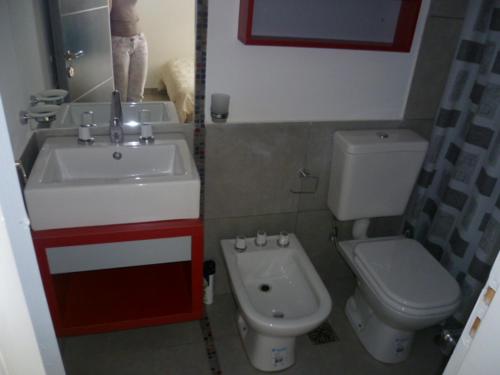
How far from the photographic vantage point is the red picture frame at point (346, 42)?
1652mm

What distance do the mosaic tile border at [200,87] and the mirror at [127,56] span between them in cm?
2

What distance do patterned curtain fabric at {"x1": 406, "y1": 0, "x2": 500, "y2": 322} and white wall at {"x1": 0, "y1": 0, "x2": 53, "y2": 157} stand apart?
1.72 meters

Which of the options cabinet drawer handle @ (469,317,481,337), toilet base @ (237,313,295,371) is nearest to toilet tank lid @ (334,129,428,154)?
toilet base @ (237,313,295,371)

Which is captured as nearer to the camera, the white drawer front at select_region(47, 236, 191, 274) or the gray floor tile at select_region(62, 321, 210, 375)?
the white drawer front at select_region(47, 236, 191, 274)

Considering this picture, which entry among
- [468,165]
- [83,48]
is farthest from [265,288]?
[83,48]

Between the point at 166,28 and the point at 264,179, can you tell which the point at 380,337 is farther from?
the point at 166,28

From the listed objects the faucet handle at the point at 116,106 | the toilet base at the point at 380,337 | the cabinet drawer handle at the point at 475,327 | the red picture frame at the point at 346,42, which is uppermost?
the red picture frame at the point at 346,42

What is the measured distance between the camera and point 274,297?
1.97m

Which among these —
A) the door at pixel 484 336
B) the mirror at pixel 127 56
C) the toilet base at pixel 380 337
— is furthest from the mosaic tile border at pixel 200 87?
the door at pixel 484 336

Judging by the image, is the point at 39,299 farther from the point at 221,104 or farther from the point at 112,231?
the point at 221,104

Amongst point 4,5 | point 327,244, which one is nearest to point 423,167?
point 327,244

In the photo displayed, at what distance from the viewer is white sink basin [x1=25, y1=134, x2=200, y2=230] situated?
1509 millimetres

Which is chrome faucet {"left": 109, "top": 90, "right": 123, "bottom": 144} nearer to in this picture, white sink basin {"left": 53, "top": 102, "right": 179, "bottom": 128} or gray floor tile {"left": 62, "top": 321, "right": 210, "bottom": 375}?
white sink basin {"left": 53, "top": 102, "right": 179, "bottom": 128}

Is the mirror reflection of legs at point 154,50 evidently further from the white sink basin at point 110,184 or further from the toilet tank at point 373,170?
the toilet tank at point 373,170
